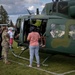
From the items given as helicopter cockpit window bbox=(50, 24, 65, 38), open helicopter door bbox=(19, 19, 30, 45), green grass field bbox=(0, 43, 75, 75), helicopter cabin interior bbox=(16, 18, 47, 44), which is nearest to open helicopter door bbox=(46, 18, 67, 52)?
helicopter cockpit window bbox=(50, 24, 65, 38)

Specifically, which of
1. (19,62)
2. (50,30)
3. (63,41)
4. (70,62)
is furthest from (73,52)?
(19,62)

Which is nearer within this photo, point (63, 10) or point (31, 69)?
point (31, 69)

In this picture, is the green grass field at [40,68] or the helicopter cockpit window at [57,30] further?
the helicopter cockpit window at [57,30]

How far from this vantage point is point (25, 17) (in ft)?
38.5

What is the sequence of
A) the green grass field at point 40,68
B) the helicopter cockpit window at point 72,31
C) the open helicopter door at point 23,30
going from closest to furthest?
the green grass field at point 40,68 < the helicopter cockpit window at point 72,31 < the open helicopter door at point 23,30

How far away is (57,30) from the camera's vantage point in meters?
9.95

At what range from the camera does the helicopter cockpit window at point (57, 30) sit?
9760 millimetres

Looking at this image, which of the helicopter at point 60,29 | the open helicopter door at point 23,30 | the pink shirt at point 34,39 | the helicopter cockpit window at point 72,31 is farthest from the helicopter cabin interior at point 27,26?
the helicopter cockpit window at point 72,31

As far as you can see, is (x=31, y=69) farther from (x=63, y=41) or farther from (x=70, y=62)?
(x=70, y=62)

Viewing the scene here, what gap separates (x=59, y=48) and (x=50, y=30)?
0.85m

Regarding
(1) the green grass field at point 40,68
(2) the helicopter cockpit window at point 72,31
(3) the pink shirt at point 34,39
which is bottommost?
(1) the green grass field at point 40,68

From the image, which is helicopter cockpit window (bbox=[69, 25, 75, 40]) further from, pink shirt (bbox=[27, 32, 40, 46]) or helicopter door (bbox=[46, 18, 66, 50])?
pink shirt (bbox=[27, 32, 40, 46])

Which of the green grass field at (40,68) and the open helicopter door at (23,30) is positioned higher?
the open helicopter door at (23,30)

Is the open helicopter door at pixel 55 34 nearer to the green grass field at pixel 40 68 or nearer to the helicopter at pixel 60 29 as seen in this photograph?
the helicopter at pixel 60 29
